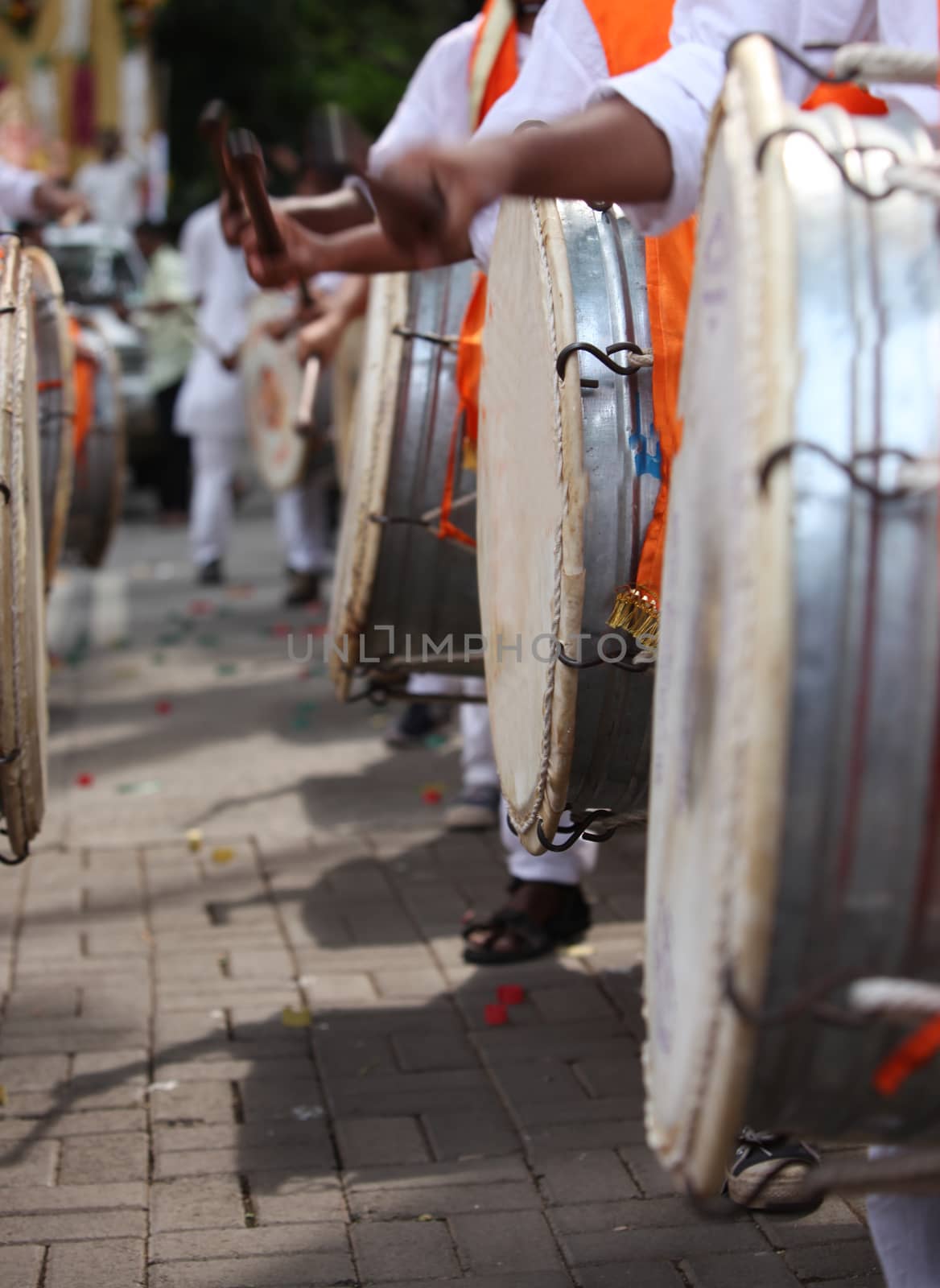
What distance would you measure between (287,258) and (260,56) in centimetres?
1912

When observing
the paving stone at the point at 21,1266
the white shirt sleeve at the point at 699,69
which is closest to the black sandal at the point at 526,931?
the paving stone at the point at 21,1266

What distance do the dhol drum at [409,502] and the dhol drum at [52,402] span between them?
2.19 feet

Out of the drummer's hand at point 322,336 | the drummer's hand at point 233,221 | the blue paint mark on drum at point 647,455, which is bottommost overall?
the blue paint mark on drum at point 647,455

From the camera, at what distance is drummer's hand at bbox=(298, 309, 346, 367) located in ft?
14.2

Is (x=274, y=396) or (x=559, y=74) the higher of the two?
(x=559, y=74)

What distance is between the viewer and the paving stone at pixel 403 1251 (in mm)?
2293

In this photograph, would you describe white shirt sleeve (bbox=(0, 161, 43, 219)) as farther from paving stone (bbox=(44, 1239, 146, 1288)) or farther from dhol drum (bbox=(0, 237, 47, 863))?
paving stone (bbox=(44, 1239, 146, 1288))

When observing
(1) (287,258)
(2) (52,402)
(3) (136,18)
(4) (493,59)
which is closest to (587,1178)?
(1) (287,258)

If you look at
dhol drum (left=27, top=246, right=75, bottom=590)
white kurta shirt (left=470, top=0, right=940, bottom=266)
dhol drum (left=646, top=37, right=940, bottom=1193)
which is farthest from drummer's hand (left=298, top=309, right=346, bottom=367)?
dhol drum (left=646, top=37, right=940, bottom=1193)

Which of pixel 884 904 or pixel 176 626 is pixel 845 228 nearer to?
pixel 884 904

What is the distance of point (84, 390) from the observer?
5445mm

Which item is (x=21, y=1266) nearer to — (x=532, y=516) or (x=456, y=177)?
(x=532, y=516)

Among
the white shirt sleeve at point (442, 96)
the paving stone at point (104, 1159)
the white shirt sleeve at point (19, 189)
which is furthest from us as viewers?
the white shirt sleeve at point (19, 189)

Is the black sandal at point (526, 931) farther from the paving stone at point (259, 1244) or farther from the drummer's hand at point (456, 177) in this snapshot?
the drummer's hand at point (456, 177)
